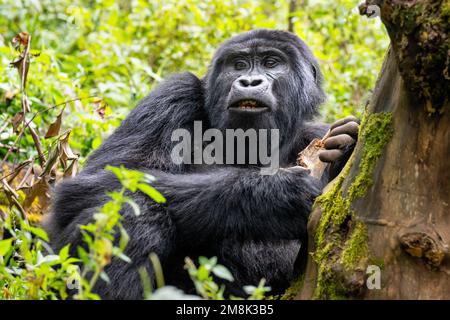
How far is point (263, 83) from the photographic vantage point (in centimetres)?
506

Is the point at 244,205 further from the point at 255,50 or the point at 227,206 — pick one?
the point at 255,50

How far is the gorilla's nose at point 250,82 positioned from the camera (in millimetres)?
5012

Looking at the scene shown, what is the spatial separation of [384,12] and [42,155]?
321 centimetres

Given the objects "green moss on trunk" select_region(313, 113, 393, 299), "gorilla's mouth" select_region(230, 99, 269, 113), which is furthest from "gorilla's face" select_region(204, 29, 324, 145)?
"green moss on trunk" select_region(313, 113, 393, 299)

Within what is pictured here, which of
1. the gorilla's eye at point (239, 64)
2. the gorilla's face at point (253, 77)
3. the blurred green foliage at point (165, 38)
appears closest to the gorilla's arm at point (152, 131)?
the gorilla's face at point (253, 77)

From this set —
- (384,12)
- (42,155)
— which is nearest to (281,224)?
(384,12)

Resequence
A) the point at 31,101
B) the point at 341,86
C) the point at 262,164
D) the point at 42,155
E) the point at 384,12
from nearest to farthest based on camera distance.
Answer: the point at 384,12, the point at 262,164, the point at 42,155, the point at 31,101, the point at 341,86

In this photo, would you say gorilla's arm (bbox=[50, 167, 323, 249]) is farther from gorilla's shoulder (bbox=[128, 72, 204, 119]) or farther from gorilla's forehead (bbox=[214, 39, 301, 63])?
gorilla's forehead (bbox=[214, 39, 301, 63])

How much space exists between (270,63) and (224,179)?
5.03ft

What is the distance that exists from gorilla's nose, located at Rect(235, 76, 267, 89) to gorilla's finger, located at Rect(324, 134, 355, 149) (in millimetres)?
978

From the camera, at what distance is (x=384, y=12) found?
3037mm

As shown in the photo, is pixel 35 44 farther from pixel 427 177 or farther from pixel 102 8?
pixel 427 177

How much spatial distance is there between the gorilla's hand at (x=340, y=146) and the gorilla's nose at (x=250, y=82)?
0.94 meters

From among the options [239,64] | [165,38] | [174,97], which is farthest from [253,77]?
[165,38]
